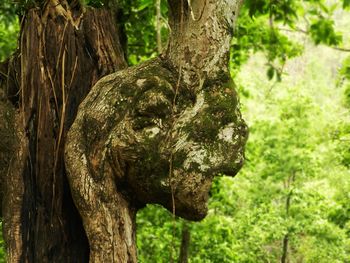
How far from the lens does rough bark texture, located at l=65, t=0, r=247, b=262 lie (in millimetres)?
3309

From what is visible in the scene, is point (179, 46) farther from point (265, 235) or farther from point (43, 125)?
point (265, 235)

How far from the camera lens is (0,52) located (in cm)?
716

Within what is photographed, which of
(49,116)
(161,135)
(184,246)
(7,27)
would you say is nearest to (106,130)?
(161,135)

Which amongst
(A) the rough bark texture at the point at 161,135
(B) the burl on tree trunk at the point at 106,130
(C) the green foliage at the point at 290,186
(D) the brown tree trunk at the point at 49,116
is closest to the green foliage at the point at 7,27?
(D) the brown tree trunk at the point at 49,116

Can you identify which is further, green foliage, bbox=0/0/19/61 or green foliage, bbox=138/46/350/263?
green foliage, bbox=138/46/350/263

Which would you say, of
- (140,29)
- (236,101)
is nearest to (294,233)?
(140,29)

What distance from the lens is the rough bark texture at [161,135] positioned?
331 cm

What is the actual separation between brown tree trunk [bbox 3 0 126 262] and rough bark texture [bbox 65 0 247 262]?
1.09 feet

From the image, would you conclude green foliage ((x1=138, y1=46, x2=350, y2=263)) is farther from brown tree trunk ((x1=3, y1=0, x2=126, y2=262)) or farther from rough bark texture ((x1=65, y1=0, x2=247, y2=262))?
rough bark texture ((x1=65, y1=0, x2=247, y2=262))

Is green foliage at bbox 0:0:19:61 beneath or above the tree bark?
above

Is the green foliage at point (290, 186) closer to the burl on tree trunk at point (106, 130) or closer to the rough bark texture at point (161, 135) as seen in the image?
the burl on tree trunk at point (106, 130)

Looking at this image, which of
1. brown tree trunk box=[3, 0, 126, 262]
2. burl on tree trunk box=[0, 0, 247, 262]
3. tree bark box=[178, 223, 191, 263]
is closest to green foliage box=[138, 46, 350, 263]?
→ tree bark box=[178, 223, 191, 263]

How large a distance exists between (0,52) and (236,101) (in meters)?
4.77

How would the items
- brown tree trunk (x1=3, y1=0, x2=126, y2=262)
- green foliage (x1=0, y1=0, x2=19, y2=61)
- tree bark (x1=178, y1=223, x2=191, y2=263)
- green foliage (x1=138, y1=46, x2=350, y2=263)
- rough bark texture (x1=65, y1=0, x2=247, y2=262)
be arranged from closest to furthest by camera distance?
rough bark texture (x1=65, y1=0, x2=247, y2=262) → brown tree trunk (x1=3, y1=0, x2=126, y2=262) → green foliage (x1=0, y1=0, x2=19, y2=61) → tree bark (x1=178, y1=223, x2=191, y2=263) → green foliage (x1=138, y1=46, x2=350, y2=263)
